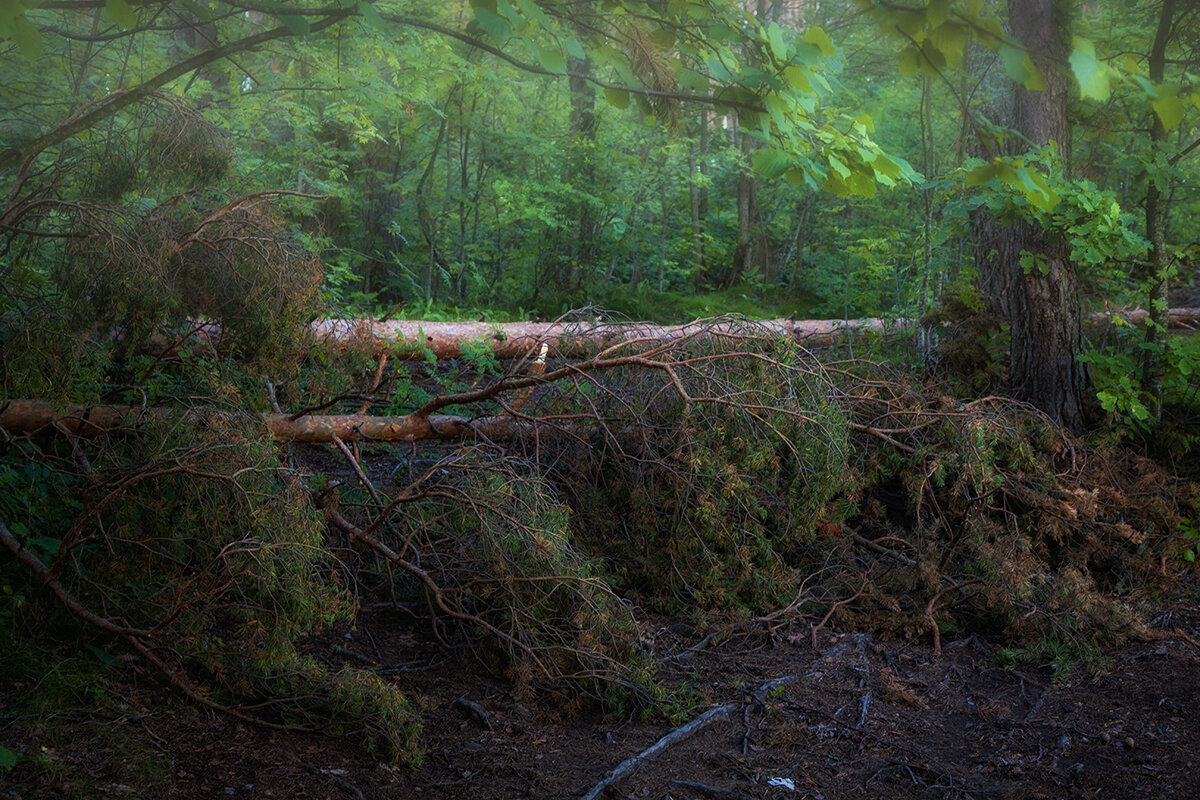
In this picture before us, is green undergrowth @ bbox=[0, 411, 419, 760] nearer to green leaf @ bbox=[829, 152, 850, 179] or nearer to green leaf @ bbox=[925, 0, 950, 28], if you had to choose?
green leaf @ bbox=[829, 152, 850, 179]

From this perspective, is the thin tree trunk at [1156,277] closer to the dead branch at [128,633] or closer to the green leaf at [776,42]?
the green leaf at [776,42]

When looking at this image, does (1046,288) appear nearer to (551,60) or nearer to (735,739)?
(735,739)

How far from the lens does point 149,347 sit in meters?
5.01

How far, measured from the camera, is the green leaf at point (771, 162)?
9.32 feet

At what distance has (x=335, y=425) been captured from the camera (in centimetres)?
489

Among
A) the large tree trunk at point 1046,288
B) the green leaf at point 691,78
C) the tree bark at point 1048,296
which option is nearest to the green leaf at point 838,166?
the green leaf at point 691,78

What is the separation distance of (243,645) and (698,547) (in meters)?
2.48

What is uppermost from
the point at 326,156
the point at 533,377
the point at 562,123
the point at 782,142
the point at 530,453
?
the point at 562,123

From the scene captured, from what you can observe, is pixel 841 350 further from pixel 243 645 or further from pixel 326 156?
pixel 326 156

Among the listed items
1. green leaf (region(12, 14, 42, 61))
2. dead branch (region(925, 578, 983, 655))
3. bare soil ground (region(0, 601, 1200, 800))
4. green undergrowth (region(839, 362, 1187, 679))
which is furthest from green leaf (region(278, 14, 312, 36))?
dead branch (region(925, 578, 983, 655))

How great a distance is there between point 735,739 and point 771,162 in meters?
2.46

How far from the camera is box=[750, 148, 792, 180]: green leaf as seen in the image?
2840mm

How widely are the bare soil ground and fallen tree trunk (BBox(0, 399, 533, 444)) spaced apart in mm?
1161

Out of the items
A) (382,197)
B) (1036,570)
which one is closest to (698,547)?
(1036,570)
